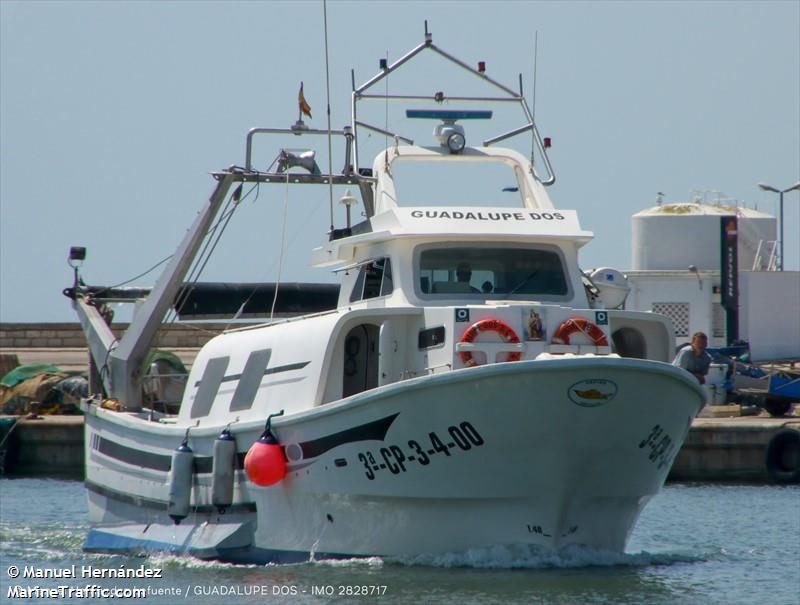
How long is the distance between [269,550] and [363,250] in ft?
11.1

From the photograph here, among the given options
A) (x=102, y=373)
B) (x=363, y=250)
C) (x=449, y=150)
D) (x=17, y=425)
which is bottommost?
(x=17, y=425)

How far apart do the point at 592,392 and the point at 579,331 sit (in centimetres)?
107

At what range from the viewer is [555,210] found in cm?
1539

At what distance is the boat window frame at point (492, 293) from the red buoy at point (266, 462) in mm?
2100

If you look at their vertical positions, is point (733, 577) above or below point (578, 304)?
below

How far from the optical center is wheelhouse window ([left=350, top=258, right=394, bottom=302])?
14812mm

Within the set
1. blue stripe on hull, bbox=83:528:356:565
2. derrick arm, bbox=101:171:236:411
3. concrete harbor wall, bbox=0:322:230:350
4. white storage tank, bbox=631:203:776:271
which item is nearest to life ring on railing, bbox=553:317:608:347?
blue stripe on hull, bbox=83:528:356:565

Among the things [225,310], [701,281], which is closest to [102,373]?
[225,310]

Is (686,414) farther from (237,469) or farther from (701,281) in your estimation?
(701,281)

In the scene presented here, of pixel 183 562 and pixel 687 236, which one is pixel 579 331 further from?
pixel 687 236

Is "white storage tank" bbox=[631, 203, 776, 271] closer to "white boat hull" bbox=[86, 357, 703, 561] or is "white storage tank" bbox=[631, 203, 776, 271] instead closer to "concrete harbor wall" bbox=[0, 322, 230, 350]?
"concrete harbor wall" bbox=[0, 322, 230, 350]

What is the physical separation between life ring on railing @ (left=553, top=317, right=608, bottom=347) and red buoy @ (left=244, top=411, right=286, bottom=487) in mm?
2891

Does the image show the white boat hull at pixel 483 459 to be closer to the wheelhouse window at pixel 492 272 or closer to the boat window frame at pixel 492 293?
the boat window frame at pixel 492 293

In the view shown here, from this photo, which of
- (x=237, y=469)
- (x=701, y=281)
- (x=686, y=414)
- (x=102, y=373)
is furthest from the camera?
(x=701, y=281)
